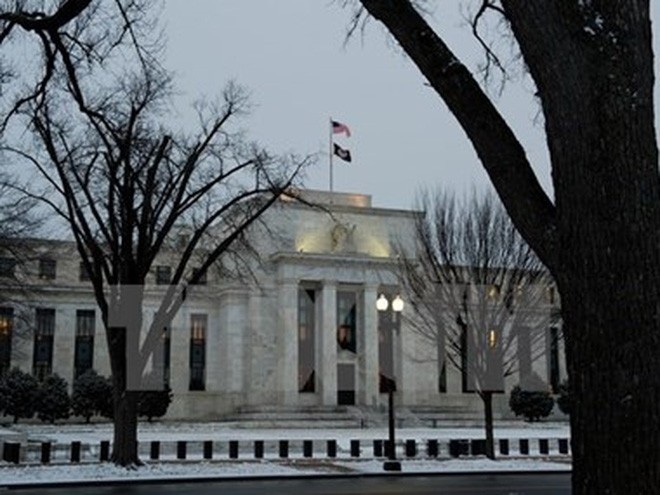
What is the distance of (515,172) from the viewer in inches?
209

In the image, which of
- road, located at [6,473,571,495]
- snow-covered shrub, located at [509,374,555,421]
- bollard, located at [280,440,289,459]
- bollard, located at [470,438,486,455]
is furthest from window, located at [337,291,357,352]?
road, located at [6,473,571,495]

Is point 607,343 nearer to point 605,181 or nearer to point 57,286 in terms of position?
point 605,181

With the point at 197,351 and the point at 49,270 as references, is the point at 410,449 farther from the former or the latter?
the point at 49,270

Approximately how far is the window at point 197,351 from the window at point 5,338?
44.0 feet

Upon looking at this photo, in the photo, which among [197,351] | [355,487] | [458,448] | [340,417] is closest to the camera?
[355,487]

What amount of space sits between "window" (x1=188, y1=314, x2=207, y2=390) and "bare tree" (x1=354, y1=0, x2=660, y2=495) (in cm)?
6133

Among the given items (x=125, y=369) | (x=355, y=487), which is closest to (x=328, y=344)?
(x=125, y=369)

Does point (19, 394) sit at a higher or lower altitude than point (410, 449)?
higher

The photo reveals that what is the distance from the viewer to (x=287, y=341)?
61.5m

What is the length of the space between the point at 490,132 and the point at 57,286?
2422 inches

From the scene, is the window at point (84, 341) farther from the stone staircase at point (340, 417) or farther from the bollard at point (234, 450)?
the bollard at point (234, 450)

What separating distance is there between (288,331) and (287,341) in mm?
760

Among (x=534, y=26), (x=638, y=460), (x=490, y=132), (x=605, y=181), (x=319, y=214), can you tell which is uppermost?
(x=319, y=214)

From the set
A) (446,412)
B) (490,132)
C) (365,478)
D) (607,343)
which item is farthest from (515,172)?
(446,412)
